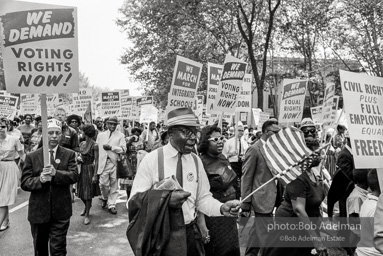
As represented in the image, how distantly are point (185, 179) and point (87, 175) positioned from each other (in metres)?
5.67

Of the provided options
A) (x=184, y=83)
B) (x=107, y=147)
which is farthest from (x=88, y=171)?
(x=184, y=83)

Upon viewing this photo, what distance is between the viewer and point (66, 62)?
474cm

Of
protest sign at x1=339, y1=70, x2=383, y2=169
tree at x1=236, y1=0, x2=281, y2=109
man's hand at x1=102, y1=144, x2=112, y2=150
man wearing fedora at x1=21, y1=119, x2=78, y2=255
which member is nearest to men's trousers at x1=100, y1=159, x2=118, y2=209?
man's hand at x1=102, y1=144, x2=112, y2=150

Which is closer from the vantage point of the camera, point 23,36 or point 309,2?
point 23,36

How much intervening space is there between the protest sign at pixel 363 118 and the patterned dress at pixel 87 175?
6.18 m

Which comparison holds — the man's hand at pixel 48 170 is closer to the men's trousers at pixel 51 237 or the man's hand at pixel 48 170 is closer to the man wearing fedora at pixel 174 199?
the men's trousers at pixel 51 237

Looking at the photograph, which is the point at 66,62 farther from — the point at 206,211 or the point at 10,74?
the point at 206,211

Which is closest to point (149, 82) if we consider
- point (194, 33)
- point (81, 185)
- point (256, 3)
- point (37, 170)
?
point (194, 33)

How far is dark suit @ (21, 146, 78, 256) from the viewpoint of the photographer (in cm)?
491

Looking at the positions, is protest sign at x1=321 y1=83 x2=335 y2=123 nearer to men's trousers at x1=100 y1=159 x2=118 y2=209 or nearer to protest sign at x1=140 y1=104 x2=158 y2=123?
men's trousers at x1=100 y1=159 x2=118 y2=209

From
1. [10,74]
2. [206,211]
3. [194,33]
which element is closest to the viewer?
[206,211]

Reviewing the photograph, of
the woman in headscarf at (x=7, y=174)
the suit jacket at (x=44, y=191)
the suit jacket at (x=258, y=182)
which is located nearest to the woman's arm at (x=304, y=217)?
the suit jacket at (x=258, y=182)

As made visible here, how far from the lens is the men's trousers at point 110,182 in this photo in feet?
30.2

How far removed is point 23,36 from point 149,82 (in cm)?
2943
